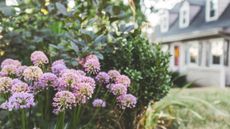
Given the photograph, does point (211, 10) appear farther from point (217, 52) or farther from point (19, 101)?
point (19, 101)

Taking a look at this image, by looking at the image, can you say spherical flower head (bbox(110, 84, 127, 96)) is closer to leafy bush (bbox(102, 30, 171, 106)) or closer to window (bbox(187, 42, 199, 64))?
leafy bush (bbox(102, 30, 171, 106))

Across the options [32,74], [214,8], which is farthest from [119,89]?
[214,8]

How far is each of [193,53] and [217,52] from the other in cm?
278

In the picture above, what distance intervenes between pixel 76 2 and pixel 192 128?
1.66 m

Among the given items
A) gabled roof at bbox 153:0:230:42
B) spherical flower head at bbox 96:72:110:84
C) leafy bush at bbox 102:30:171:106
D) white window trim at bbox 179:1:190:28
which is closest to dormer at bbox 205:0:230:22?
gabled roof at bbox 153:0:230:42

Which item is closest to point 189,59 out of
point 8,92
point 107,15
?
point 107,15

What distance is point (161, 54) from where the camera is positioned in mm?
2615

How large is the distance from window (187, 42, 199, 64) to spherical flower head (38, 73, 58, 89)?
17.0 m

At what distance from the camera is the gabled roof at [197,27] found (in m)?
15.6

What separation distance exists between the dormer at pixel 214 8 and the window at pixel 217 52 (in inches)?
54.2

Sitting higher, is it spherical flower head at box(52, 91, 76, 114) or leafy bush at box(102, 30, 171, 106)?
leafy bush at box(102, 30, 171, 106)

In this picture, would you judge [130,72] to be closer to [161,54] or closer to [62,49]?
[161,54]

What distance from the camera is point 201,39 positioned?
57.2 ft

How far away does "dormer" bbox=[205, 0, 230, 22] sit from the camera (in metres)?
16.3
